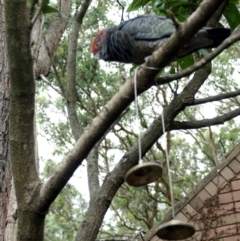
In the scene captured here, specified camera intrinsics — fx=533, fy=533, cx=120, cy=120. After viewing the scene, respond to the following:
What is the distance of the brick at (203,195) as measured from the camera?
3.90m

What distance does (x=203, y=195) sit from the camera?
3906 millimetres

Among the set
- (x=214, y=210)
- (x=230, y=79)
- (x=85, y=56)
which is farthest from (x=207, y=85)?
(x=214, y=210)

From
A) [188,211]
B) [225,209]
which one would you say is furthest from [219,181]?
[188,211]

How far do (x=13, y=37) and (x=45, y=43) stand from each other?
210 cm

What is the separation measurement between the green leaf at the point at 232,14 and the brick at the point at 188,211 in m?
1.42

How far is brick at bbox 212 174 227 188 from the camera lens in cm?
394

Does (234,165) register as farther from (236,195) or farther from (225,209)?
(225,209)

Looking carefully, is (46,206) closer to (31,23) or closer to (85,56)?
(31,23)

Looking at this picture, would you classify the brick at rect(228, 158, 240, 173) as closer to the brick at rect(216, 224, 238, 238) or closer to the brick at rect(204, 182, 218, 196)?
the brick at rect(204, 182, 218, 196)

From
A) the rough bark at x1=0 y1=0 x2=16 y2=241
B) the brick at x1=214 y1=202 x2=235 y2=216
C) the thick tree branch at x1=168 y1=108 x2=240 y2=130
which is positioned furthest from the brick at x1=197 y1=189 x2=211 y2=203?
the rough bark at x1=0 y1=0 x2=16 y2=241

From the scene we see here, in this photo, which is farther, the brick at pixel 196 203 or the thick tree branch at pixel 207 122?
the brick at pixel 196 203

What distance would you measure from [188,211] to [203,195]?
161mm

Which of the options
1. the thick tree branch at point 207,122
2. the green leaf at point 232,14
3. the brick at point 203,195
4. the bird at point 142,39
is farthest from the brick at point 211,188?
the bird at point 142,39

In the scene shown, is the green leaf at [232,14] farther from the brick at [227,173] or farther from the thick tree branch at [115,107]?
the thick tree branch at [115,107]
